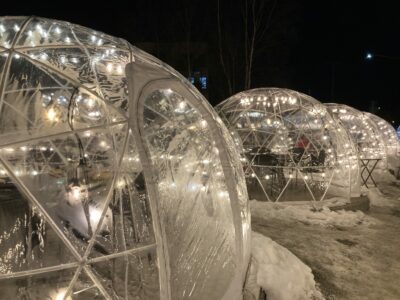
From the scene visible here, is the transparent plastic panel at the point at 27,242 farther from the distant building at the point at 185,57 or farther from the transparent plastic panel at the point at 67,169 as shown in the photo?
the distant building at the point at 185,57

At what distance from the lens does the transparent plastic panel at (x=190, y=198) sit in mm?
3771

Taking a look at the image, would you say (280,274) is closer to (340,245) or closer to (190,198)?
(190,198)

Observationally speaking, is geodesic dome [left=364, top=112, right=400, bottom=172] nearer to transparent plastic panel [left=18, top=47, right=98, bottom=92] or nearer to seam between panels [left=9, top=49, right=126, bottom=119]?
transparent plastic panel [left=18, top=47, right=98, bottom=92]

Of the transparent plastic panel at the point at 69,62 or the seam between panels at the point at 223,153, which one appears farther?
the seam between panels at the point at 223,153

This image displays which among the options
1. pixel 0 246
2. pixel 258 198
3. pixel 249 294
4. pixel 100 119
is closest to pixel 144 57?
pixel 100 119

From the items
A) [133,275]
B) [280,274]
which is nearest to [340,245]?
[280,274]

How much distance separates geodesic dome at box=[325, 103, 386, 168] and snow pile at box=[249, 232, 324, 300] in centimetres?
1125

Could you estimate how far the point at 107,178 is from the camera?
146 inches

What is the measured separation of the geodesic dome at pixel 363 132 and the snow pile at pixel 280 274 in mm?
11246

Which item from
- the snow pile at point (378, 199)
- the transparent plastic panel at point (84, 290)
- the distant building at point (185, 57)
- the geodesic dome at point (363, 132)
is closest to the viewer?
the transparent plastic panel at point (84, 290)

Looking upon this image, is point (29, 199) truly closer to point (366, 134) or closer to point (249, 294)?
point (249, 294)

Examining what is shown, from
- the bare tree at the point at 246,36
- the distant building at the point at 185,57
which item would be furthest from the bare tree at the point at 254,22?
the distant building at the point at 185,57

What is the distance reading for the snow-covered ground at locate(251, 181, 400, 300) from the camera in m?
5.14

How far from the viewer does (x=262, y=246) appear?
18.8ft
